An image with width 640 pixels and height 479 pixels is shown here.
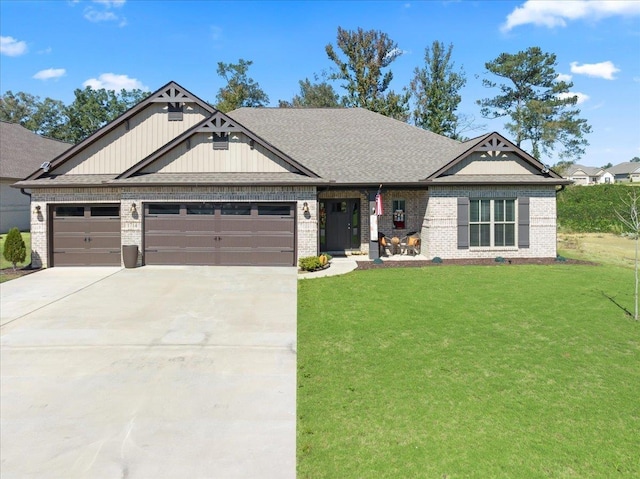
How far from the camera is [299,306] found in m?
10.6

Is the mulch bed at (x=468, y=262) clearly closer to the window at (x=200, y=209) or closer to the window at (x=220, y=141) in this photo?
the window at (x=200, y=209)

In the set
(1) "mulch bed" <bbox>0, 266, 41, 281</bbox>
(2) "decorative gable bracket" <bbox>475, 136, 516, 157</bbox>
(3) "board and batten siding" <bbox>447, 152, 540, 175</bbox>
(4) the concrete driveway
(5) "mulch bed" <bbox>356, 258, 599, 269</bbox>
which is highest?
(2) "decorative gable bracket" <bbox>475, 136, 516, 157</bbox>

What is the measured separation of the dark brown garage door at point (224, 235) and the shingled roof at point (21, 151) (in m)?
16.4

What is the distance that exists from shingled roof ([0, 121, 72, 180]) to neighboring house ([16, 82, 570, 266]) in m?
13.5

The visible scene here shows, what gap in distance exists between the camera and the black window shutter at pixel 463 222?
16.8 m

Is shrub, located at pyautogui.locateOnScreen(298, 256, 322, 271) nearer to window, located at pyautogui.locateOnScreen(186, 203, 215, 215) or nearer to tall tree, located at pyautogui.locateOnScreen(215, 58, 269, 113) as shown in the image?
window, located at pyautogui.locateOnScreen(186, 203, 215, 215)

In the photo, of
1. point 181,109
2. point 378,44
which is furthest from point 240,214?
point 378,44

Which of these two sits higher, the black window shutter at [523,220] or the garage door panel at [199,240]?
the black window shutter at [523,220]

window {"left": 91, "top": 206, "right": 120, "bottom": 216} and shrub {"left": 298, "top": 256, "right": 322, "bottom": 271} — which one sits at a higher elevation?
window {"left": 91, "top": 206, "right": 120, "bottom": 216}

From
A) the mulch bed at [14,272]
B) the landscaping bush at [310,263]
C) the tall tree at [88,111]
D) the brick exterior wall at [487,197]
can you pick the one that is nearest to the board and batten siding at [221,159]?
the landscaping bush at [310,263]

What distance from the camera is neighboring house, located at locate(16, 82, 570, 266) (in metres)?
16.1

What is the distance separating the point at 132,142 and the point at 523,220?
15950 mm

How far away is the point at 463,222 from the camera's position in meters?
16.8

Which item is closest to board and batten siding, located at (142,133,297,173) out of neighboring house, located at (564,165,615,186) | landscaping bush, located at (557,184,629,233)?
landscaping bush, located at (557,184,629,233)
